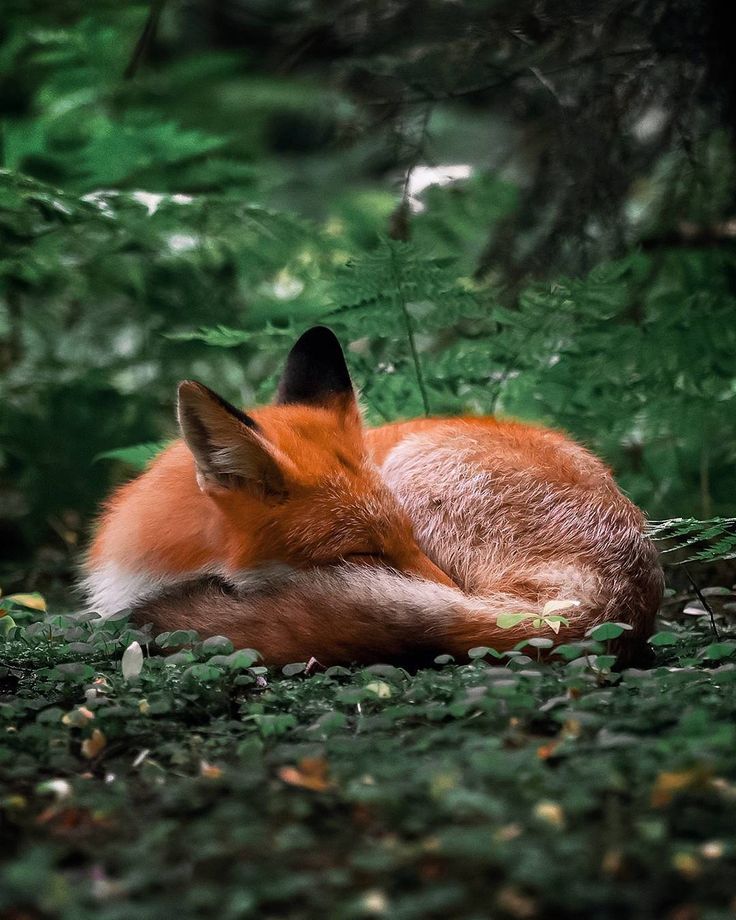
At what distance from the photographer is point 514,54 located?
11.6 feet

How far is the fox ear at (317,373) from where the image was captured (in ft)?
10.7

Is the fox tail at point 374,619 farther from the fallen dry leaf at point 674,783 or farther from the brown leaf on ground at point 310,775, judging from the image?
the fallen dry leaf at point 674,783

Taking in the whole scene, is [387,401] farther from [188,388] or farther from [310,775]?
[310,775]

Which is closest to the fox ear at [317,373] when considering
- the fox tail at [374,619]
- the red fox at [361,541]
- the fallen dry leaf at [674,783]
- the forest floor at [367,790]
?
the red fox at [361,541]

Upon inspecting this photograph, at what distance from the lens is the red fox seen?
2.39 m

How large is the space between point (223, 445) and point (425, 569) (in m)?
0.73

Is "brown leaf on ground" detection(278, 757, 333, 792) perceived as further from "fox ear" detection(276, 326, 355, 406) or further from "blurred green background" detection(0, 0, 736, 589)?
"blurred green background" detection(0, 0, 736, 589)

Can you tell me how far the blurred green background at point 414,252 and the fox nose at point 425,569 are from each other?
123cm

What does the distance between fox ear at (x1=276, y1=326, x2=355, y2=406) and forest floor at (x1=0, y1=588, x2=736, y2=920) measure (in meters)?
1.24

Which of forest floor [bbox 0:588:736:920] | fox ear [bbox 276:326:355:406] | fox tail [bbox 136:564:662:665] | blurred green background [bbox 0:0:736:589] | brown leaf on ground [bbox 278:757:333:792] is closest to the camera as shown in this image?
forest floor [bbox 0:588:736:920]

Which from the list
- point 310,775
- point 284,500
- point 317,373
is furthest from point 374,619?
point 317,373

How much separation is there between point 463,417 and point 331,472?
83cm

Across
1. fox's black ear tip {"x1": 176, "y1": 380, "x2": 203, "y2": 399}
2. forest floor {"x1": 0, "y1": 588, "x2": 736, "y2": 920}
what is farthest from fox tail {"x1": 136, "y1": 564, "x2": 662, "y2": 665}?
fox's black ear tip {"x1": 176, "y1": 380, "x2": 203, "y2": 399}

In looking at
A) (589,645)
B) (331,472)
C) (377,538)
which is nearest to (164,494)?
(331,472)
